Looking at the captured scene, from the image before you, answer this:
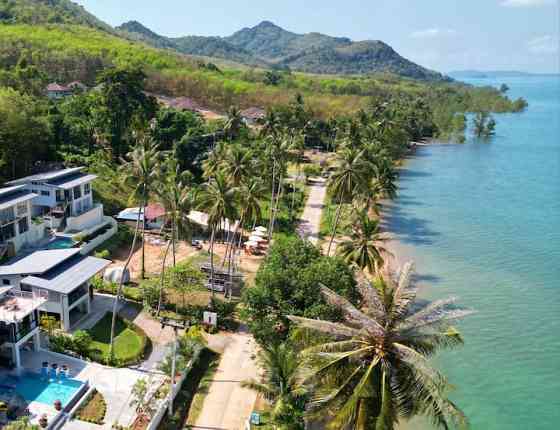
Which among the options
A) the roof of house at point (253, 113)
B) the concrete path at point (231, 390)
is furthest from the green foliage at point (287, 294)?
the roof of house at point (253, 113)

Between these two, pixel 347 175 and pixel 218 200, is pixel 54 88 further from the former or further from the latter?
pixel 347 175

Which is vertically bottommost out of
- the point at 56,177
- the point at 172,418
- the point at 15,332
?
the point at 172,418

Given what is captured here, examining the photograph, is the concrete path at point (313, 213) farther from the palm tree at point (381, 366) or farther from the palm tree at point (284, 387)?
the palm tree at point (381, 366)

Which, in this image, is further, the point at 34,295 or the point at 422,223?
the point at 422,223

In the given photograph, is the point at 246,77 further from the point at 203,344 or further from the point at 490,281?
the point at 203,344

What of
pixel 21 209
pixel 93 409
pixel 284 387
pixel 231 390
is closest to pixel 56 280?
pixel 21 209

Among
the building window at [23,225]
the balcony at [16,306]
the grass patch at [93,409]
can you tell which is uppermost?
the building window at [23,225]

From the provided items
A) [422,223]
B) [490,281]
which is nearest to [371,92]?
[422,223]
